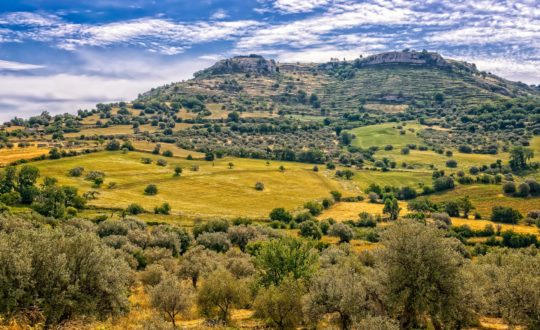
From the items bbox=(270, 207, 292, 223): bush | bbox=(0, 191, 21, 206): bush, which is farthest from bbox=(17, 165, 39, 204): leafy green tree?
bbox=(270, 207, 292, 223): bush

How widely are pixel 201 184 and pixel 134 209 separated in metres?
43.3

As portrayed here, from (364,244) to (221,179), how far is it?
82.1 meters

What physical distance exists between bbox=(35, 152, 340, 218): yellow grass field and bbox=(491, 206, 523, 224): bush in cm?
6153

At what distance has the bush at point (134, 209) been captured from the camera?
121 m

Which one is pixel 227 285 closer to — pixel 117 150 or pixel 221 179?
pixel 221 179

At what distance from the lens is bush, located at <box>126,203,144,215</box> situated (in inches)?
4748

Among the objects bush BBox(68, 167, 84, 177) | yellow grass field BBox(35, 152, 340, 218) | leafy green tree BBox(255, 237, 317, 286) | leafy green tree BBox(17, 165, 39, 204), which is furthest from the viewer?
bush BBox(68, 167, 84, 177)

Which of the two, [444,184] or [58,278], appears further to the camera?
[444,184]

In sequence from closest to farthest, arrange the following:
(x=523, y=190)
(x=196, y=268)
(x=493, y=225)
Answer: (x=196, y=268) → (x=493, y=225) → (x=523, y=190)

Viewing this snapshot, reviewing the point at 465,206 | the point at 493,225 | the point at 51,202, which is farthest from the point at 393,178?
the point at 51,202

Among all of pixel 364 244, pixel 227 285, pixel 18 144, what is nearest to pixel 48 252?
pixel 227 285

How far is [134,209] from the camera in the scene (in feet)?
398

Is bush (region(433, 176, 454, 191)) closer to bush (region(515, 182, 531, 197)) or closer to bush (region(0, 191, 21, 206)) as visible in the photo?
bush (region(515, 182, 531, 197))

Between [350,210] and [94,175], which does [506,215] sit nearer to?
[350,210]
